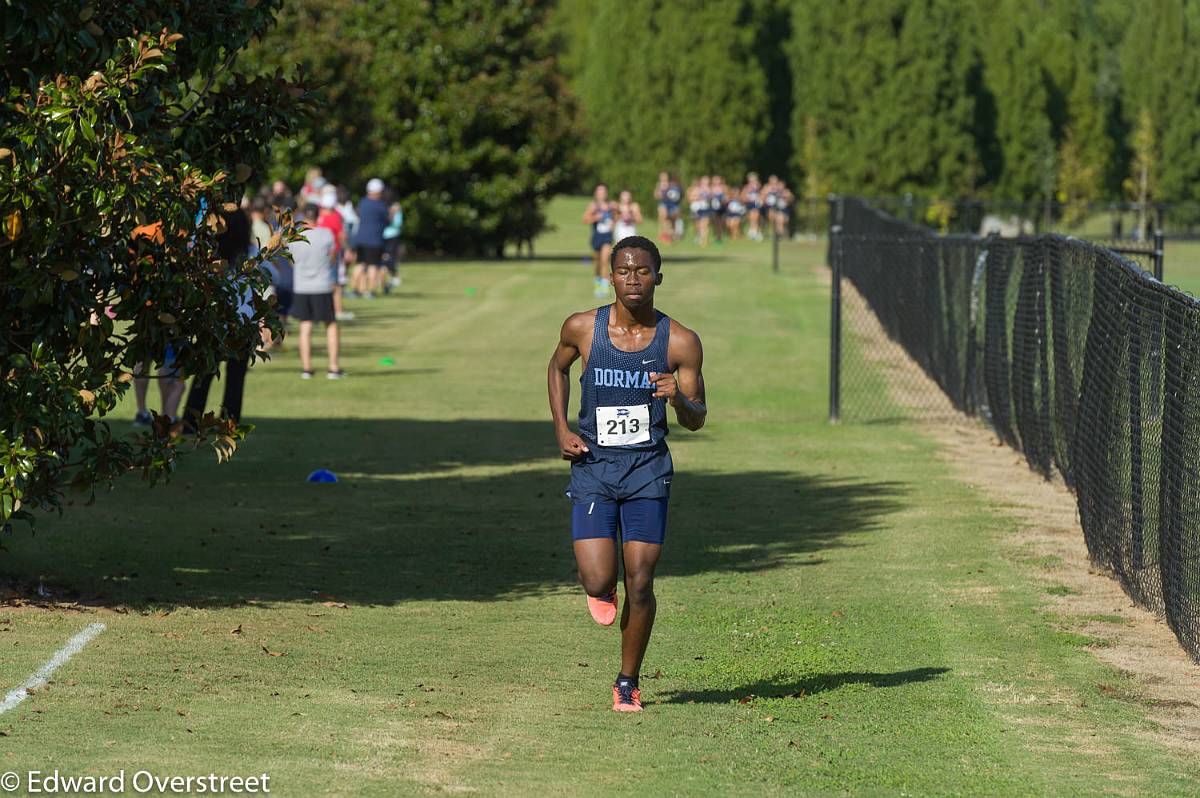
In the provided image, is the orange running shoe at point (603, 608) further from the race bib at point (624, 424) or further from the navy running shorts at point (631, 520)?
the race bib at point (624, 424)

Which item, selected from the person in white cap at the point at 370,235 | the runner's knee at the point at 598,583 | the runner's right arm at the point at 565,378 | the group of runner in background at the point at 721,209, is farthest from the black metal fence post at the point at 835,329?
the group of runner in background at the point at 721,209

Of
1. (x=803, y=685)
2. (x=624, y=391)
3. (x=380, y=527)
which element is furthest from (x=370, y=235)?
(x=624, y=391)

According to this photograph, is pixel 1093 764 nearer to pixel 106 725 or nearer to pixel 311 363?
pixel 106 725

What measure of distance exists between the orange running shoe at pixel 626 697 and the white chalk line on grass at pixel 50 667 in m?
2.36

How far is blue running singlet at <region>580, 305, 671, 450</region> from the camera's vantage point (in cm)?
800

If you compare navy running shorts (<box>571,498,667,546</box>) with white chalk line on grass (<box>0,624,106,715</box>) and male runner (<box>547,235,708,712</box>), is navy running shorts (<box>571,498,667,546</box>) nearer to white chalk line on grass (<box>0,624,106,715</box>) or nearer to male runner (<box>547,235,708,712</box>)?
male runner (<box>547,235,708,712</box>)

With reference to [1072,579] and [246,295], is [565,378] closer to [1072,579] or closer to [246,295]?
[1072,579]

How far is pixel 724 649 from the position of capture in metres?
9.70

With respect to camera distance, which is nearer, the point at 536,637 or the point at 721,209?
the point at 536,637

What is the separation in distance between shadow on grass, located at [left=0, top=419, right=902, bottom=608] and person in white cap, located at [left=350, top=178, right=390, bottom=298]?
52.5 ft

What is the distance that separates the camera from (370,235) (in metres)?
34.3

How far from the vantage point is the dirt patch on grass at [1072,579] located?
8.88 meters

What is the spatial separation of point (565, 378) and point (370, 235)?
85.9ft

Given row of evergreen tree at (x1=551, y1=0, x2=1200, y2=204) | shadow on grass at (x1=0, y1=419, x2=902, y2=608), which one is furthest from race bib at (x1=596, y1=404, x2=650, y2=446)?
row of evergreen tree at (x1=551, y1=0, x2=1200, y2=204)
